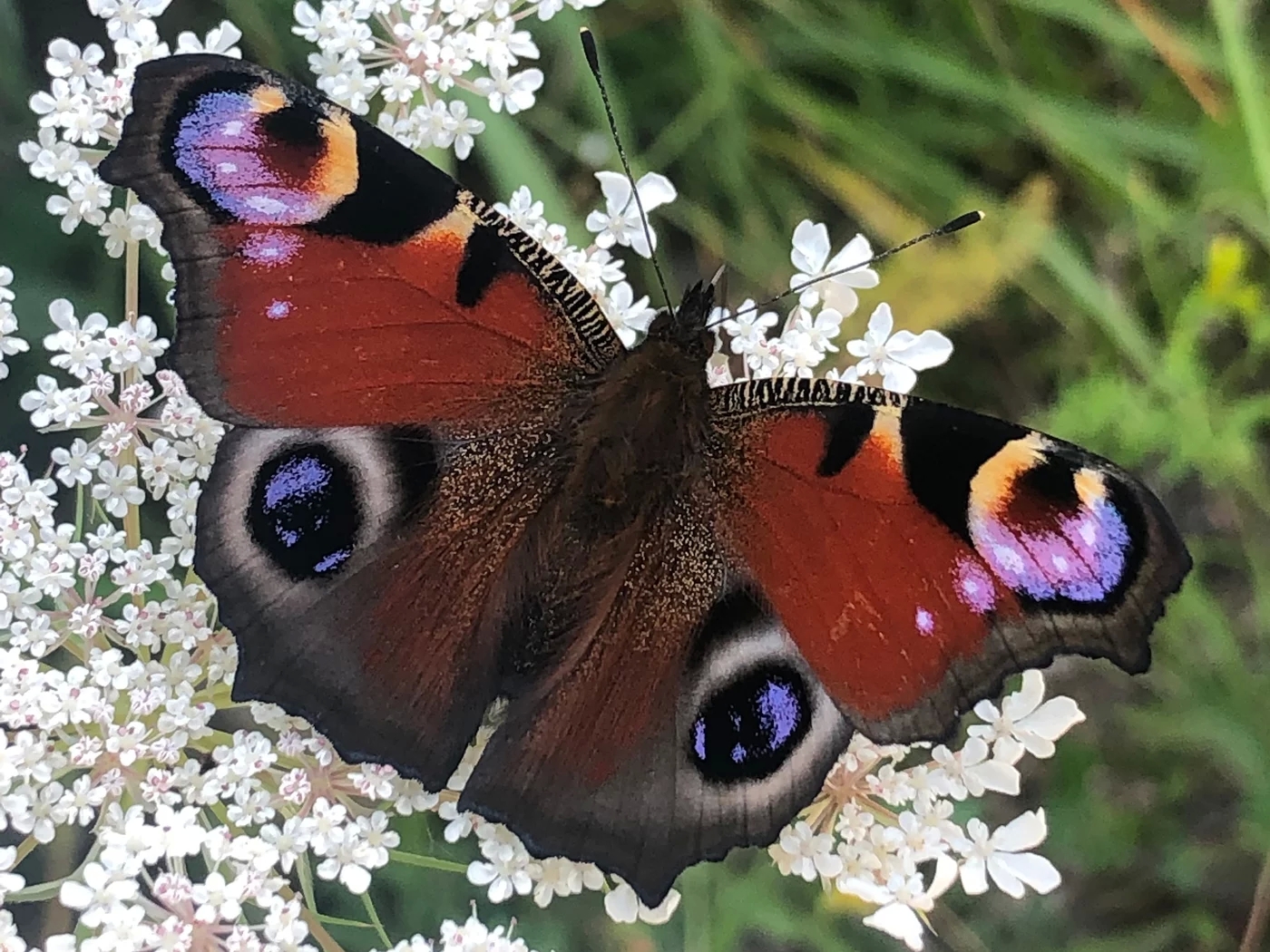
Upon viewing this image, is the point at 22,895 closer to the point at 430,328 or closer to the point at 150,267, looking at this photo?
the point at 430,328

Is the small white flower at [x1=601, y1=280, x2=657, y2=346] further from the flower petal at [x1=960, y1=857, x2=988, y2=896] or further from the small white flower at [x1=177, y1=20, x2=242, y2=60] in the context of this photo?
the flower petal at [x1=960, y1=857, x2=988, y2=896]

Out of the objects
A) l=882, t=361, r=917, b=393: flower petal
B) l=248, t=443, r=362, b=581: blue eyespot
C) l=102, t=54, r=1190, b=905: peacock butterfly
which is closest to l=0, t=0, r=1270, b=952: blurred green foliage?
l=882, t=361, r=917, b=393: flower petal

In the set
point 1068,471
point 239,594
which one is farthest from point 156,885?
point 1068,471

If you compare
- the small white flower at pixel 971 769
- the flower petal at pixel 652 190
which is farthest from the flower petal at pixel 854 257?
the small white flower at pixel 971 769

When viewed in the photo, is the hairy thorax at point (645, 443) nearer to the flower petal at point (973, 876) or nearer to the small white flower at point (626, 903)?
the small white flower at point (626, 903)

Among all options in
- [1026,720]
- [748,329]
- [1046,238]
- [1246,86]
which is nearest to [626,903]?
[1026,720]

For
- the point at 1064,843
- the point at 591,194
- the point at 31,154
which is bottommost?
the point at 1064,843
